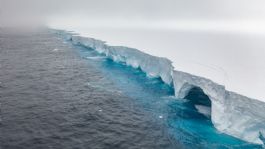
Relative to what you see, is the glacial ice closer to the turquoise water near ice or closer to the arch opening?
the turquoise water near ice

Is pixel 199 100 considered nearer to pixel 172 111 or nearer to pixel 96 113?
pixel 172 111

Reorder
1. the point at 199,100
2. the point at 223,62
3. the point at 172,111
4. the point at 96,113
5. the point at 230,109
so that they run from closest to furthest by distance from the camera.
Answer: the point at 230,109 → the point at 96,113 → the point at 172,111 → the point at 199,100 → the point at 223,62

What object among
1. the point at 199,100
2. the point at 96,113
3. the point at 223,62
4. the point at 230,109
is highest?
the point at 223,62

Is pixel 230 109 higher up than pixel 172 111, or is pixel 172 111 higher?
pixel 230 109

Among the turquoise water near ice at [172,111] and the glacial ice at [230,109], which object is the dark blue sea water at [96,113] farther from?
the glacial ice at [230,109]

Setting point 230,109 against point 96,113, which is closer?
point 230,109

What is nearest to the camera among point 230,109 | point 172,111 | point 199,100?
point 230,109

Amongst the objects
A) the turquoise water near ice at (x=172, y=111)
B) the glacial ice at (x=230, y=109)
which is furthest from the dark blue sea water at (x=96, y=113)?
the glacial ice at (x=230, y=109)

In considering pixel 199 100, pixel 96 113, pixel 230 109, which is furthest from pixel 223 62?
pixel 96 113
